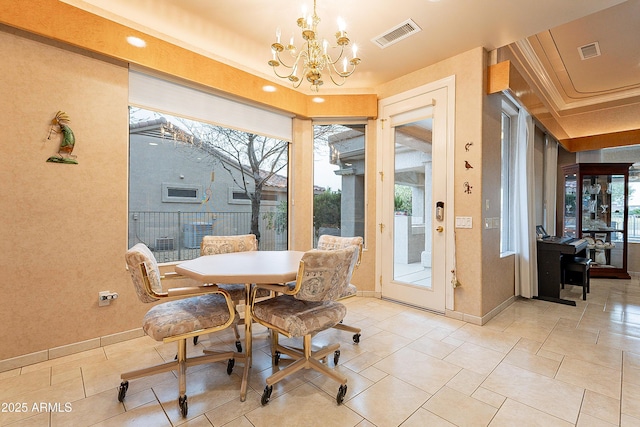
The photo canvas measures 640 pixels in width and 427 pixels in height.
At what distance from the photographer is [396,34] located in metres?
2.92

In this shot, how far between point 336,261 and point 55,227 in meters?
2.35

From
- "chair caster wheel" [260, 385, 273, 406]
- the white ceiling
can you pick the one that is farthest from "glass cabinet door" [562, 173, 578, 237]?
"chair caster wheel" [260, 385, 273, 406]

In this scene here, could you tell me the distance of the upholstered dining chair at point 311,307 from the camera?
68.7 inches

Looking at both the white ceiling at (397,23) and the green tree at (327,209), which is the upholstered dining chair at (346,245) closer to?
the green tree at (327,209)

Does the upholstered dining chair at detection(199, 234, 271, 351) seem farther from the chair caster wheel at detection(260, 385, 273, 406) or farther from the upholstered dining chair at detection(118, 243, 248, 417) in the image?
the chair caster wheel at detection(260, 385, 273, 406)

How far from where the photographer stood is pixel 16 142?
2170 mm

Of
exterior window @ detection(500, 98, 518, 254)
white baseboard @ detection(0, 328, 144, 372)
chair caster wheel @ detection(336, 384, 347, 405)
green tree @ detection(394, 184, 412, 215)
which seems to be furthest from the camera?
exterior window @ detection(500, 98, 518, 254)

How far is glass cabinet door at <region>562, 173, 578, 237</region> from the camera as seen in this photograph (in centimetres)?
552

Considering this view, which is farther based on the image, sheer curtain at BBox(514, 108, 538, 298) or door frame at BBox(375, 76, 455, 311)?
sheer curtain at BBox(514, 108, 538, 298)

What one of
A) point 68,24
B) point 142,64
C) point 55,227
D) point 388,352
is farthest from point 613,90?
point 55,227

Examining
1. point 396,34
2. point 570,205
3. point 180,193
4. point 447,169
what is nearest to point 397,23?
point 396,34

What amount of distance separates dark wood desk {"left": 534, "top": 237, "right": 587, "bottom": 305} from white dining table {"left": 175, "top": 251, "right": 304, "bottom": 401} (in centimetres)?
369

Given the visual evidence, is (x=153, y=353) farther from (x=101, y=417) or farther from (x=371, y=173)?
(x=371, y=173)

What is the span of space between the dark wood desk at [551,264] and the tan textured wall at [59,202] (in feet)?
16.5
